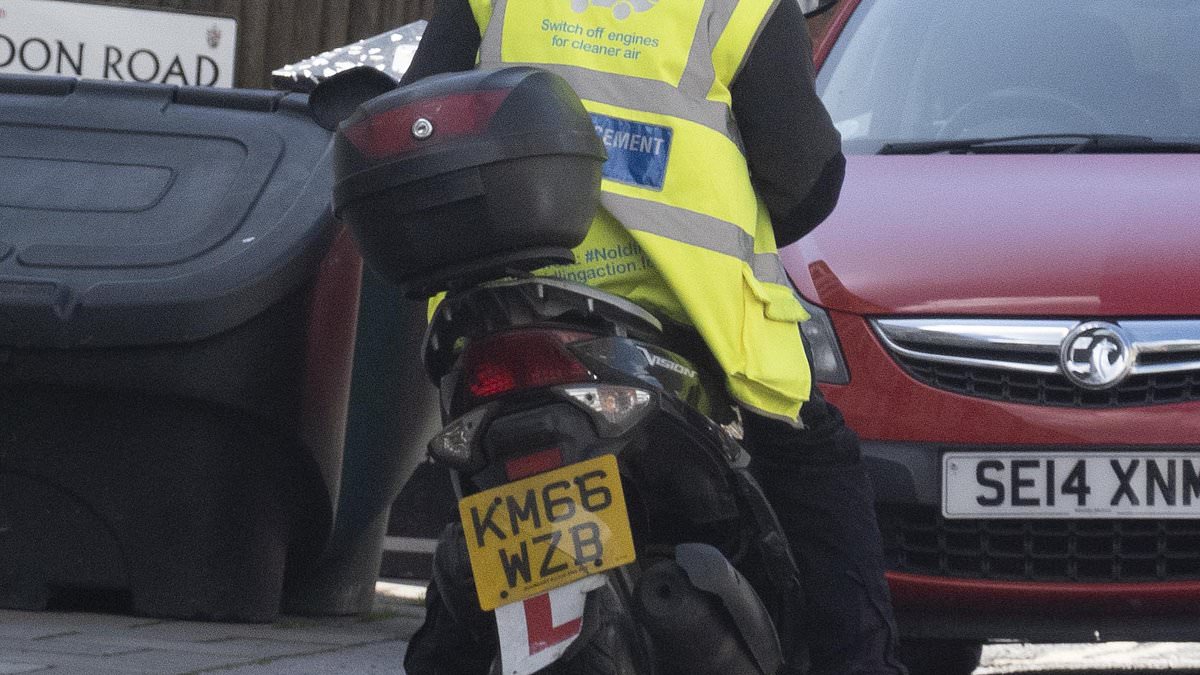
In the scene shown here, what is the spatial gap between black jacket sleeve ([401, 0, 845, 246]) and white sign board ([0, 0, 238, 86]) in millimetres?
3585

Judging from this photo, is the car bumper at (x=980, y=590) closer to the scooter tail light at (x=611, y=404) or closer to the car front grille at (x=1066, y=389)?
the car front grille at (x=1066, y=389)

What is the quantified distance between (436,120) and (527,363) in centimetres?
30

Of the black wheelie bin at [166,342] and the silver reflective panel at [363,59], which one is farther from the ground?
the silver reflective panel at [363,59]

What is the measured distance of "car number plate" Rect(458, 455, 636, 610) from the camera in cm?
249

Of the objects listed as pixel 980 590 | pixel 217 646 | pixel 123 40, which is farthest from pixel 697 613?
pixel 123 40

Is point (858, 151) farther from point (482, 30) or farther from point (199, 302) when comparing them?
point (482, 30)

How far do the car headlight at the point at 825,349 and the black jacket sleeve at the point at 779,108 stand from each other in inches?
38.7

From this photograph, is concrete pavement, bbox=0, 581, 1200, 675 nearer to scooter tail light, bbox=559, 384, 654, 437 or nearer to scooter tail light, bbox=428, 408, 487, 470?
scooter tail light, bbox=428, 408, 487, 470

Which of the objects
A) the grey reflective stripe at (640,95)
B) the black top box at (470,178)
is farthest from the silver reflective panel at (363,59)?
the black top box at (470,178)

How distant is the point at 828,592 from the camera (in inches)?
122

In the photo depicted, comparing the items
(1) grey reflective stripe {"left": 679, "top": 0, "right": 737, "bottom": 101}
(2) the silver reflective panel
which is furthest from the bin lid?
(1) grey reflective stripe {"left": 679, "top": 0, "right": 737, "bottom": 101}

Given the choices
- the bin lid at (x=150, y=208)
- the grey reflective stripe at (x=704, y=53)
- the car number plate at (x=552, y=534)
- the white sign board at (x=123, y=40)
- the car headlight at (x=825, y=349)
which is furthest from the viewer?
the white sign board at (x=123, y=40)

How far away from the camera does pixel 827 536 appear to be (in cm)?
311

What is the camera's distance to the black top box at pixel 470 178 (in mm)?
2518
